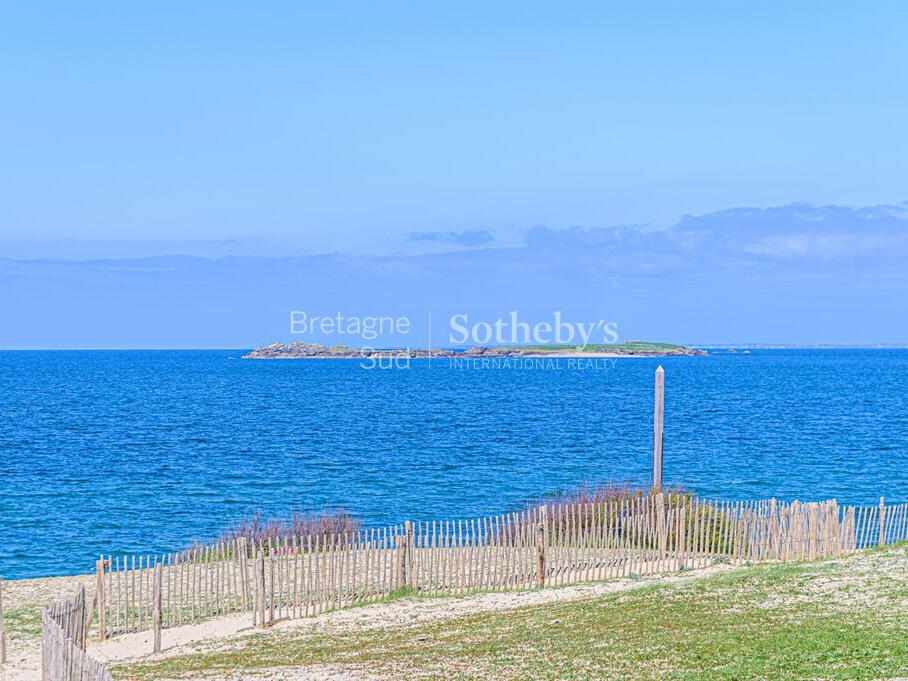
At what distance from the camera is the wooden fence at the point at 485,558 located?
18047 millimetres

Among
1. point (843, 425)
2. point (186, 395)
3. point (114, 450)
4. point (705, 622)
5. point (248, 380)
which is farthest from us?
point (248, 380)

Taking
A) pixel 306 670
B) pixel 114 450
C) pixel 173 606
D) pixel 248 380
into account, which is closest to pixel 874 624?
pixel 306 670

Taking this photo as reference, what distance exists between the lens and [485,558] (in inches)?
763

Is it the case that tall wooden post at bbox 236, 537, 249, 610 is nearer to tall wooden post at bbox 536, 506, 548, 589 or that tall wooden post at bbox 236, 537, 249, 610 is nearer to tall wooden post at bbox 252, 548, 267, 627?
tall wooden post at bbox 252, 548, 267, 627

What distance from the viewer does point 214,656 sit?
14.8m

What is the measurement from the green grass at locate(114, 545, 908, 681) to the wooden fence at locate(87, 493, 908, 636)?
1.92 m

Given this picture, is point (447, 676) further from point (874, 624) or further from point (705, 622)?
point (874, 624)

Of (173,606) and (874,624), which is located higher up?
(874,624)

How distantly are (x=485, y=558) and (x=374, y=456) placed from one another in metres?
30.6

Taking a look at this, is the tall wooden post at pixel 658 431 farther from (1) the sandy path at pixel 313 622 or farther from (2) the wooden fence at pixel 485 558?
(1) the sandy path at pixel 313 622

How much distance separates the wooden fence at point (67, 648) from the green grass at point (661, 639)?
1093 mm

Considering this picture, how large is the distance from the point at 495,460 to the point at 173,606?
30.0 meters

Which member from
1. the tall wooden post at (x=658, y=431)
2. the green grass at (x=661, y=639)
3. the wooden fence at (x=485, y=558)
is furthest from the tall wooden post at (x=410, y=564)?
the tall wooden post at (x=658, y=431)

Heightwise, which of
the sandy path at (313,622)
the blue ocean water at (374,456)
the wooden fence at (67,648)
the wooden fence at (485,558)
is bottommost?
the blue ocean water at (374,456)
